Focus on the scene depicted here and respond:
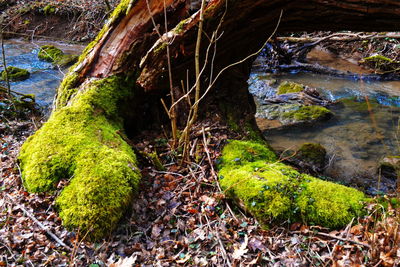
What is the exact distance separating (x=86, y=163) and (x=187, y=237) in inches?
57.8

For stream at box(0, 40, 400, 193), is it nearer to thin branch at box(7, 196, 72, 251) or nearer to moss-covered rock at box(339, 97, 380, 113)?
moss-covered rock at box(339, 97, 380, 113)

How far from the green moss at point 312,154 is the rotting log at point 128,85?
4.54 feet

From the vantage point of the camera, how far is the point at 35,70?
37.8ft

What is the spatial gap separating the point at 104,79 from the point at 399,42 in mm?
11858

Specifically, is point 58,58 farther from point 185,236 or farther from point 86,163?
point 185,236

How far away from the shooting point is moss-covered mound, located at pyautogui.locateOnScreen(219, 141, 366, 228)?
3270 mm

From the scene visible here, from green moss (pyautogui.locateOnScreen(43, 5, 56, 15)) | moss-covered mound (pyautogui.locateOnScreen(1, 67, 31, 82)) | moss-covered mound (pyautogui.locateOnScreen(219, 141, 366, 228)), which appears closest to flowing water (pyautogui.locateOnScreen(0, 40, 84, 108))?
moss-covered mound (pyautogui.locateOnScreen(1, 67, 31, 82))

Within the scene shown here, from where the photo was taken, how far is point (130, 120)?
5363 millimetres

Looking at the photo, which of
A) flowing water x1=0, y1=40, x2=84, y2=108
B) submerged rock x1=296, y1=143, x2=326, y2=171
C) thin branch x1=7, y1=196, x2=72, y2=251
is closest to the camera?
thin branch x1=7, y1=196, x2=72, y2=251

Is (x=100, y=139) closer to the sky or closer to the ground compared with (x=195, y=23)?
closer to the ground

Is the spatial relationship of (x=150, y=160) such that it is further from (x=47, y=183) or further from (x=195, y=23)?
(x=195, y=23)

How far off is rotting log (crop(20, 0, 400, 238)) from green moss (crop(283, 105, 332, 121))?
2.88 metres

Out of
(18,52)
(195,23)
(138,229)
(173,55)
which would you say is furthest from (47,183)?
(18,52)

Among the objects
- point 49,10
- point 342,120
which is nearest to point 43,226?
A: point 342,120
